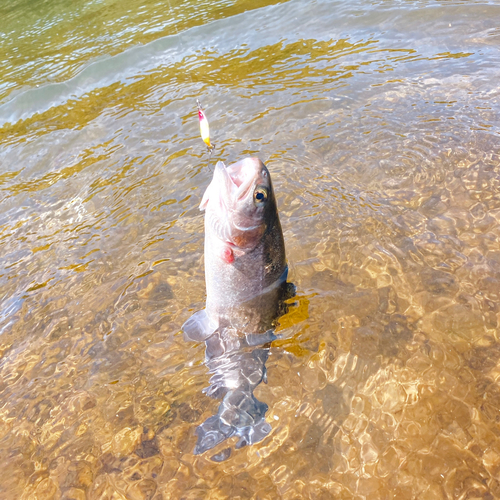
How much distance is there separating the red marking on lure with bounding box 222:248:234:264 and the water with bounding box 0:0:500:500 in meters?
0.94

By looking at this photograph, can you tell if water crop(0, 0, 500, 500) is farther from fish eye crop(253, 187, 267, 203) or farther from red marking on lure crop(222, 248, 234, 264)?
fish eye crop(253, 187, 267, 203)

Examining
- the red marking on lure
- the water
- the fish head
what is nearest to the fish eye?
the fish head

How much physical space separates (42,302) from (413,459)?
148 inches

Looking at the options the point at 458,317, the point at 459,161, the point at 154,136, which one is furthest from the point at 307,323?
the point at 154,136

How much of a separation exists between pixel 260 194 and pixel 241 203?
0.14 m

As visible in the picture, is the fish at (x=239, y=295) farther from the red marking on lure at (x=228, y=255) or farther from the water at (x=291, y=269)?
the water at (x=291, y=269)

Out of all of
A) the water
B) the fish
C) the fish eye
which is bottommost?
the water

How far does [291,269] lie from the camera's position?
460 centimetres

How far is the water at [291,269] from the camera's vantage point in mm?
3250

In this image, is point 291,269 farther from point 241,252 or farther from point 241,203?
point 241,203

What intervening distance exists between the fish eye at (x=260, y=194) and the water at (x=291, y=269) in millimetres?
1296

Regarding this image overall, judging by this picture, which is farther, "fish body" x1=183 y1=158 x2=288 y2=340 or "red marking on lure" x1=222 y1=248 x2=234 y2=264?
"red marking on lure" x1=222 y1=248 x2=234 y2=264

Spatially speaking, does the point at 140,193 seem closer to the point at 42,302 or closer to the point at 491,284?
the point at 42,302

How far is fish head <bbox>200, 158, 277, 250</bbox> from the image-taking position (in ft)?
A: 10.3
